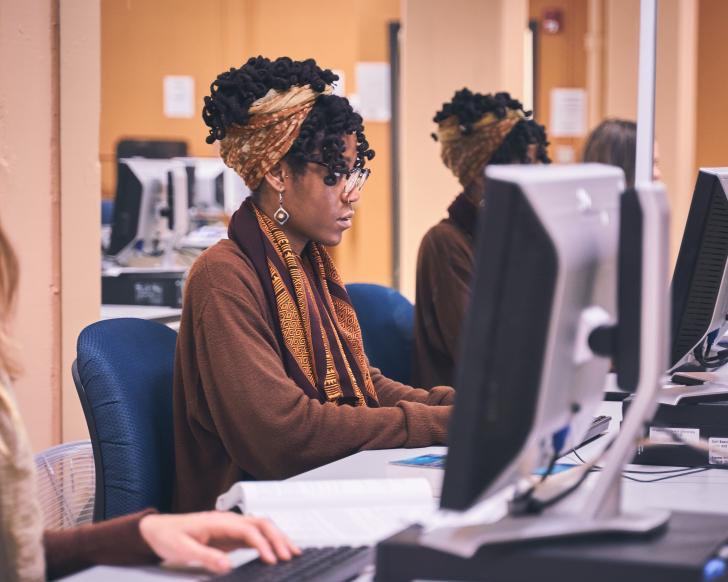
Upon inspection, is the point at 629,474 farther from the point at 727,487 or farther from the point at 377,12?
the point at 377,12

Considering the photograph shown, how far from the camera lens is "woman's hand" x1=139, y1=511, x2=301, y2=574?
1.31 m

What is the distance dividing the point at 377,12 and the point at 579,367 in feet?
24.2

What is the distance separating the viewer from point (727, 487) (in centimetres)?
176

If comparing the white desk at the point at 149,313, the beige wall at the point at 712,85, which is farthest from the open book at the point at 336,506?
the beige wall at the point at 712,85

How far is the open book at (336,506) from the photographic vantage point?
4.68ft

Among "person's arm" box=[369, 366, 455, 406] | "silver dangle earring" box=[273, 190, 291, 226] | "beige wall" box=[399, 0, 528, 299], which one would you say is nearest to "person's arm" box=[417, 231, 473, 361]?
"person's arm" box=[369, 366, 455, 406]

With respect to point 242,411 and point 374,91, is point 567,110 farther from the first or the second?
point 242,411

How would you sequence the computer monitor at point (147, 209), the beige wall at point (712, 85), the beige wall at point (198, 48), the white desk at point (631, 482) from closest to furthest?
the white desk at point (631, 482), the beige wall at point (712, 85), the computer monitor at point (147, 209), the beige wall at point (198, 48)

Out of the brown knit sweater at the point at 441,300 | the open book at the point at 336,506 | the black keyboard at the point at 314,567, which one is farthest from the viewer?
the brown knit sweater at the point at 441,300

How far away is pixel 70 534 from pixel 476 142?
239cm

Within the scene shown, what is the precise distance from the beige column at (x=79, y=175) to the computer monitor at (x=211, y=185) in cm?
246

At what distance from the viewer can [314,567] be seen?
1301mm

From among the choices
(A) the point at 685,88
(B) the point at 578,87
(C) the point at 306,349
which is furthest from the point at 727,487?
(B) the point at 578,87

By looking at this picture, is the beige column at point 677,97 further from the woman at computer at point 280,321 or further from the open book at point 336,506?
the open book at point 336,506
